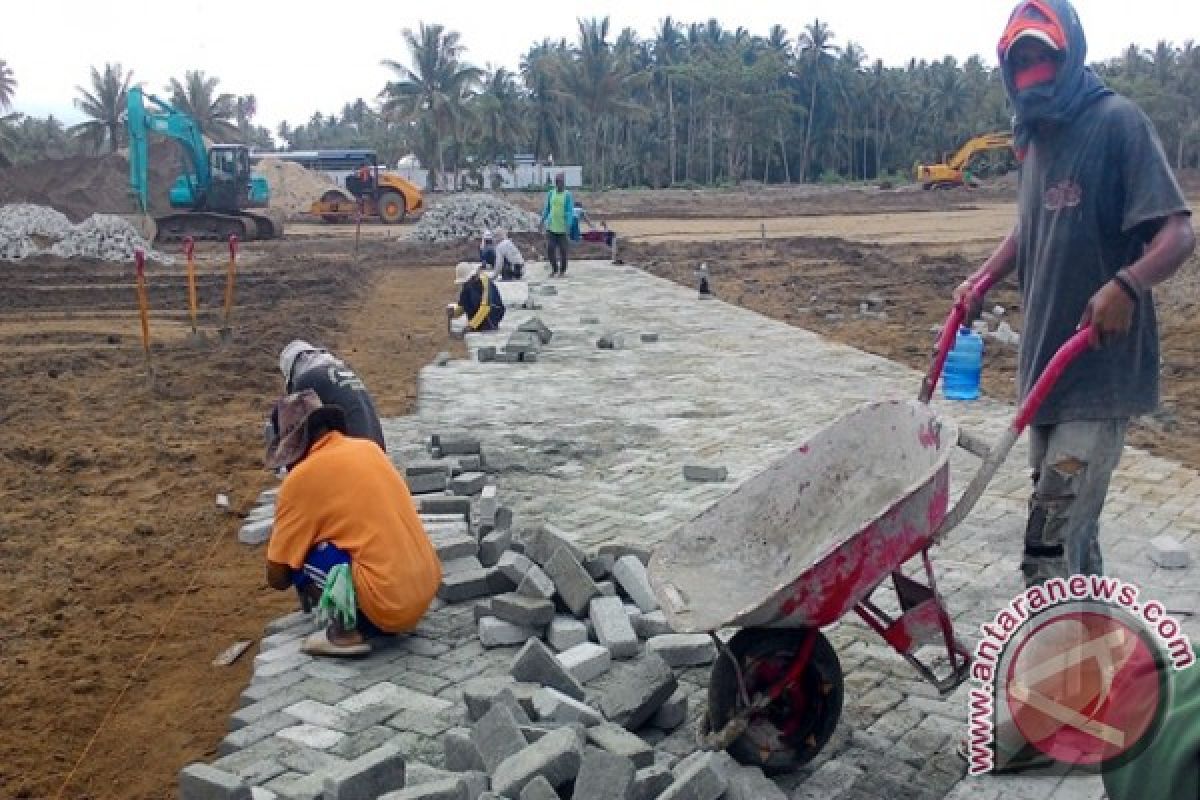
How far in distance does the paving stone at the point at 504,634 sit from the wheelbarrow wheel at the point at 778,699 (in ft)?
4.27

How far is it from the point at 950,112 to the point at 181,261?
5767cm

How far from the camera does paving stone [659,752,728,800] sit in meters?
3.11

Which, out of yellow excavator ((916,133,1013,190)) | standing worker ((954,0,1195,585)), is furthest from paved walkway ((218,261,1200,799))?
yellow excavator ((916,133,1013,190))

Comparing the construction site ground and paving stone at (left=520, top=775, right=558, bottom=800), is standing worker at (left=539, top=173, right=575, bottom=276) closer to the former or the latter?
the construction site ground

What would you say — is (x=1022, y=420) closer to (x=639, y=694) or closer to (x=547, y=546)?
(x=639, y=694)

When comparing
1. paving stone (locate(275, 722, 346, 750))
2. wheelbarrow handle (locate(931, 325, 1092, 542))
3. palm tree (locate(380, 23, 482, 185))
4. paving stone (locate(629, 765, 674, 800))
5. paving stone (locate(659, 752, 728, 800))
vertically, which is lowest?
paving stone (locate(275, 722, 346, 750))

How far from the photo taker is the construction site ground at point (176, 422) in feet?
14.7

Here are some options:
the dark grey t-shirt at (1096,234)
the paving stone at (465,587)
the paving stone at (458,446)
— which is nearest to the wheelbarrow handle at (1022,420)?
the dark grey t-shirt at (1096,234)

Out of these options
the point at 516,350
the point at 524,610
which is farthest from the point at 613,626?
the point at 516,350

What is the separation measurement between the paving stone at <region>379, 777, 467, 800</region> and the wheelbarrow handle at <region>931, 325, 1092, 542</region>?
1.62m

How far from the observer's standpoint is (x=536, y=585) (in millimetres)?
Answer: 4762

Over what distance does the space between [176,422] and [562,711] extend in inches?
267

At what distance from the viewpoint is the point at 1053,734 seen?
142 inches

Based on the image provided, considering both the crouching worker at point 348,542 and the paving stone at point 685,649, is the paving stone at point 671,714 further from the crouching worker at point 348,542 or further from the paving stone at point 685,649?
the crouching worker at point 348,542
